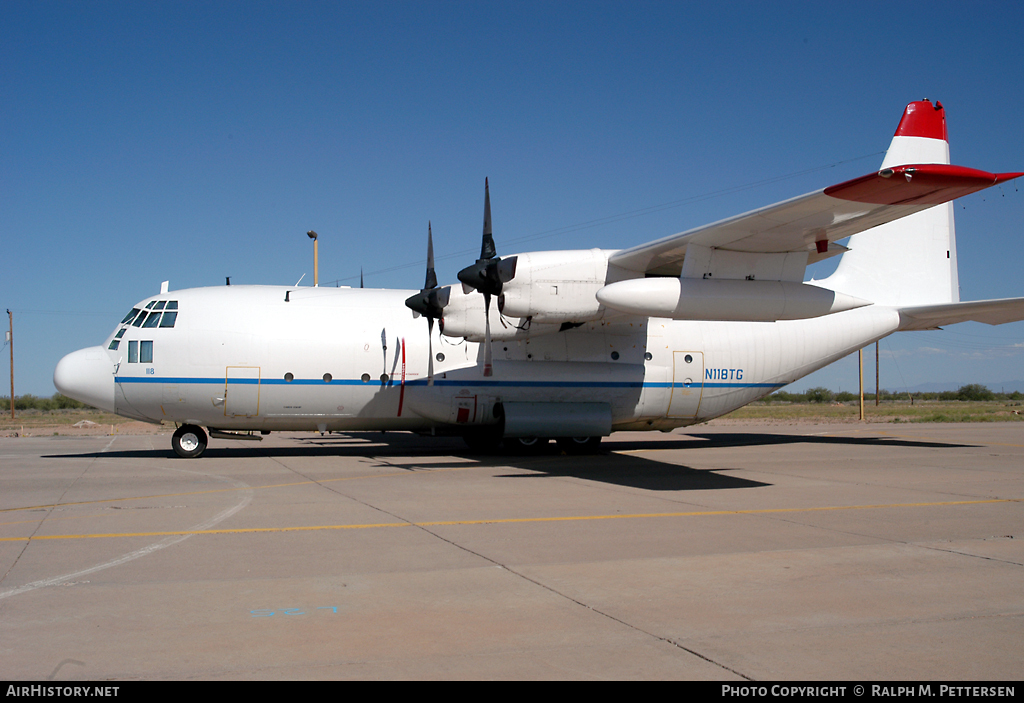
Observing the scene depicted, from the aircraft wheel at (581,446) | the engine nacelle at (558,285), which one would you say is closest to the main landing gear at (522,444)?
the aircraft wheel at (581,446)

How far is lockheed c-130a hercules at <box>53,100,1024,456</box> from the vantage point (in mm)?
14672

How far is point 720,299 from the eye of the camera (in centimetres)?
1359

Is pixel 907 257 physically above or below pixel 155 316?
above

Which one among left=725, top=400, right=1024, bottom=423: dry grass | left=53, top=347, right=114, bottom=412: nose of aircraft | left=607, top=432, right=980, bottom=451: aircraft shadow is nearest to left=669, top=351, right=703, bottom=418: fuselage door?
left=607, top=432, right=980, bottom=451: aircraft shadow

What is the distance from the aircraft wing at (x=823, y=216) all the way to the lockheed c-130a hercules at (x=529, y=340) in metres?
0.11

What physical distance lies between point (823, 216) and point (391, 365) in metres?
10.2

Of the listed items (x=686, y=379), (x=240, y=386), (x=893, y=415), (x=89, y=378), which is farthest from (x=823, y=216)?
(x=893, y=415)

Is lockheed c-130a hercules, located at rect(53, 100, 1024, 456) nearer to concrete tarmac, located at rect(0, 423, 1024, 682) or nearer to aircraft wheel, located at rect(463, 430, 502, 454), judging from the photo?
aircraft wheel, located at rect(463, 430, 502, 454)

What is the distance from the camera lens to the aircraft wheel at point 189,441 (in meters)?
17.6

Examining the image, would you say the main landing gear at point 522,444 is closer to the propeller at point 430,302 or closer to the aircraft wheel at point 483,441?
the aircraft wheel at point 483,441

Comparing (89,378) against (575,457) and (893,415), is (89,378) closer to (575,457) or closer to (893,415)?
(575,457)

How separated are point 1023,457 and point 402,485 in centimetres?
1492

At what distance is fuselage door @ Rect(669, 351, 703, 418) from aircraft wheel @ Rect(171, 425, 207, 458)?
11709 millimetres
